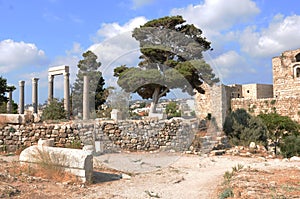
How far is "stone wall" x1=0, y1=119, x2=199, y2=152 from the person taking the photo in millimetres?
10406

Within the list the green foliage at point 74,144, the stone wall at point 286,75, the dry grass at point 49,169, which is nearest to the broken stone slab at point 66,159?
the dry grass at point 49,169

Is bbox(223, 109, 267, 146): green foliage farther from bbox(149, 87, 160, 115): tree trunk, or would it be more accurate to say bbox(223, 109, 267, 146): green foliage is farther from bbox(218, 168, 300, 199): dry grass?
bbox(218, 168, 300, 199): dry grass

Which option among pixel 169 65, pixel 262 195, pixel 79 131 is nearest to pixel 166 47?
pixel 169 65

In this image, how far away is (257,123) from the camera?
13.9 m

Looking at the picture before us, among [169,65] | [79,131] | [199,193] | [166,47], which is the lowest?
[199,193]

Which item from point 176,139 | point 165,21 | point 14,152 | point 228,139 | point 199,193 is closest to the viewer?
point 199,193

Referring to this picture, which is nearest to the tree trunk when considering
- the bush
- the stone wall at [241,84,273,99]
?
the bush

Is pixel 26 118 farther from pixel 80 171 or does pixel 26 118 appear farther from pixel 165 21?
pixel 165 21

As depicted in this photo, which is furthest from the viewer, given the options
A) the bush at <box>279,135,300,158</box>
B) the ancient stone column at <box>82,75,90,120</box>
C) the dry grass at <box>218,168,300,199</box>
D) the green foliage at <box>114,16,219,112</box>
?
the ancient stone column at <box>82,75,90,120</box>

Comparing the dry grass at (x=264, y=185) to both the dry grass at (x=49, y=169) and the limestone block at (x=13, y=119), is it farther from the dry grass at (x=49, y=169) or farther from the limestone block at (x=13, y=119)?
the limestone block at (x=13, y=119)

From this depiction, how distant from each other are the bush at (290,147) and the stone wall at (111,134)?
4.03 metres

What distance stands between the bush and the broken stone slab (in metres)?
9.31

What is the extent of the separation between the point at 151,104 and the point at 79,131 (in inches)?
214

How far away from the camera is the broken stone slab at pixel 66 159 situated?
260 inches
